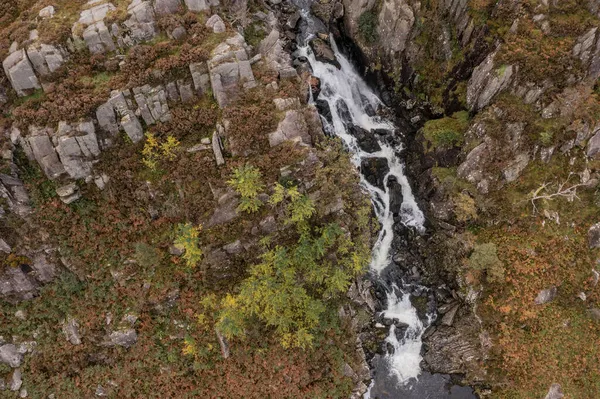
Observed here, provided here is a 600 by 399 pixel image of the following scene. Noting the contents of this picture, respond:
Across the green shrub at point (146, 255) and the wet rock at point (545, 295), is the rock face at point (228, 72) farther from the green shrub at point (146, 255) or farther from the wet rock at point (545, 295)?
the wet rock at point (545, 295)

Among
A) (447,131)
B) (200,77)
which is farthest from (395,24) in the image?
(200,77)

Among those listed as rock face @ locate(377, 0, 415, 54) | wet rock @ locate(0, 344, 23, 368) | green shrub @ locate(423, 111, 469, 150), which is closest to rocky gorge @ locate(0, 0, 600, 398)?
wet rock @ locate(0, 344, 23, 368)

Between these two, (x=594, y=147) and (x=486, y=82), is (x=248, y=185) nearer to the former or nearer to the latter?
(x=486, y=82)

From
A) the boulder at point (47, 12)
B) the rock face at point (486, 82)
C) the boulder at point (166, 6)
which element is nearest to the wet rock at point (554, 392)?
the rock face at point (486, 82)

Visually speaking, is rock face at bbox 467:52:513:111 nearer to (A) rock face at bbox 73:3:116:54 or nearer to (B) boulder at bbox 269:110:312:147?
(B) boulder at bbox 269:110:312:147

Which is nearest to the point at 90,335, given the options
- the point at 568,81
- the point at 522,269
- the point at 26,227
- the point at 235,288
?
the point at 26,227

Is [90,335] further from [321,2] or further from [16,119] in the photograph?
[321,2]
